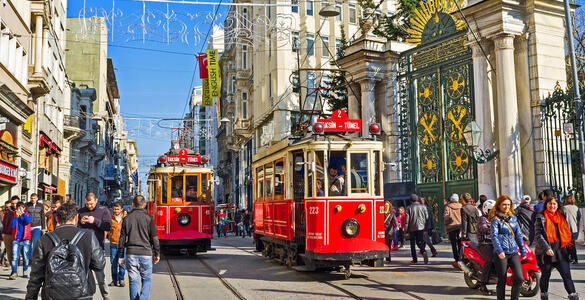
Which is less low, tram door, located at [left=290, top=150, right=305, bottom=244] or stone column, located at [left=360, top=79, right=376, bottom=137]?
stone column, located at [left=360, top=79, right=376, bottom=137]

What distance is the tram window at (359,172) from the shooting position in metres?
11.5

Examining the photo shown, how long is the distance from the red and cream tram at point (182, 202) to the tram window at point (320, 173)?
6.53 m

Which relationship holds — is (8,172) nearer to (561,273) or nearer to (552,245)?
(552,245)

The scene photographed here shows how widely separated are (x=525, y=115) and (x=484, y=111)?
3.78 ft

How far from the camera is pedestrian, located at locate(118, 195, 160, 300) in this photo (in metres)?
8.06

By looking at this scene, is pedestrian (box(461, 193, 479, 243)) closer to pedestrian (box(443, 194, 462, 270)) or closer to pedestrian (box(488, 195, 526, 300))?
pedestrian (box(443, 194, 462, 270))

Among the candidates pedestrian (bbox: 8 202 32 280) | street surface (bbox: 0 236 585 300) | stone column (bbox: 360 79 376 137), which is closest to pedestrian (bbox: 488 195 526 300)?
street surface (bbox: 0 236 585 300)

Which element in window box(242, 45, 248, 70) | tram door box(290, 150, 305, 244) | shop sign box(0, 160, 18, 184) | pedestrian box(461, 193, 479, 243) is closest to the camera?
pedestrian box(461, 193, 479, 243)

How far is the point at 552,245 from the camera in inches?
327

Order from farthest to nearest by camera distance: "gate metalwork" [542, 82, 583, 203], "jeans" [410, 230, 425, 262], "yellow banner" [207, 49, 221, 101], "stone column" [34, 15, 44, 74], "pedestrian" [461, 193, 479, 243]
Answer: "yellow banner" [207, 49, 221, 101]
"stone column" [34, 15, 44, 74]
"gate metalwork" [542, 82, 583, 203]
"jeans" [410, 230, 425, 262]
"pedestrian" [461, 193, 479, 243]

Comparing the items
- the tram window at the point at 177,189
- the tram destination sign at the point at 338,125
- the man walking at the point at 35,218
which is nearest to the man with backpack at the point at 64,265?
the tram destination sign at the point at 338,125

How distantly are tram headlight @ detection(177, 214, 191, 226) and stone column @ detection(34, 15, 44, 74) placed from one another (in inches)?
502

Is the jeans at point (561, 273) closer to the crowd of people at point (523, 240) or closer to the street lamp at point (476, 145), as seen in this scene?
the crowd of people at point (523, 240)

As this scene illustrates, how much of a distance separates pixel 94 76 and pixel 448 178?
159 ft
